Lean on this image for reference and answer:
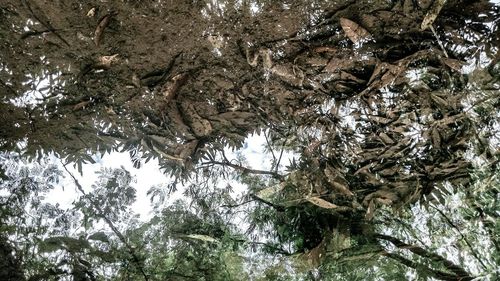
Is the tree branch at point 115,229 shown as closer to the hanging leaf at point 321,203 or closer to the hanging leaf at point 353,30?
the hanging leaf at point 321,203

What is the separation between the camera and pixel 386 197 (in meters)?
2.18

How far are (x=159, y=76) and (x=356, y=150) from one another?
1.30m

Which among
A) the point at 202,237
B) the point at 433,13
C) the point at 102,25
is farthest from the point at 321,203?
the point at 102,25

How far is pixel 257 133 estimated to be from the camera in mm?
2643

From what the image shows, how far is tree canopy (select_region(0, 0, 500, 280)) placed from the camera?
1.86 m

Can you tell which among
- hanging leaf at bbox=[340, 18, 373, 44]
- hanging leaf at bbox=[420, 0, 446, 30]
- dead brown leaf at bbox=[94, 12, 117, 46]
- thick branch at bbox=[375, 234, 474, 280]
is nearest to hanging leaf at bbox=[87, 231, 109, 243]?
dead brown leaf at bbox=[94, 12, 117, 46]

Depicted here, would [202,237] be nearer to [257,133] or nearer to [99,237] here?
[99,237]

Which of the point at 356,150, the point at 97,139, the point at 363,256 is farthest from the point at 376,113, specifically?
the point at 97,139

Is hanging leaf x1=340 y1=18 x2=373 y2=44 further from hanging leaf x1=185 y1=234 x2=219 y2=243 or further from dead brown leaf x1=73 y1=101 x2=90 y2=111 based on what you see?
dead brown leaf x1=73 y1=101 x2=90 y2=111

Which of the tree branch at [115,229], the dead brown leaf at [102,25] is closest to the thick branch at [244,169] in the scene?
the tree branch at [115,229]

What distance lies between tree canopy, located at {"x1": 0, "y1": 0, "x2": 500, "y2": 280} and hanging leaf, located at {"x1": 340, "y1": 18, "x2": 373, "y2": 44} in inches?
0.4

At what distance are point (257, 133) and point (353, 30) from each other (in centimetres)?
105

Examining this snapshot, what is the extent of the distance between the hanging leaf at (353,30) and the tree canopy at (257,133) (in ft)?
0.03

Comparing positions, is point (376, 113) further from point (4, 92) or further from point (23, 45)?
point (4, 92)
